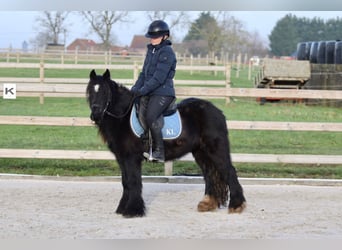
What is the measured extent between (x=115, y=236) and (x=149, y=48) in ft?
7.36

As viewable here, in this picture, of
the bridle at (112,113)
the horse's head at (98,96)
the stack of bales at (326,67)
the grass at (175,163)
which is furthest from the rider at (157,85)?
the stack of bales at (326,67)

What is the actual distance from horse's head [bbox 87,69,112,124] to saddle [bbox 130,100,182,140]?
36 centimetres

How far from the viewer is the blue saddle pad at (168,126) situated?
598 cm

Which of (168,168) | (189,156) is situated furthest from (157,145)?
(168,168)

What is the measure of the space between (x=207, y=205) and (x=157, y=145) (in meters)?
0.98

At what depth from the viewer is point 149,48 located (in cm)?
607

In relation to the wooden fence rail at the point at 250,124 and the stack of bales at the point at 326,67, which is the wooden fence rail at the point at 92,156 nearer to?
the wooden fence rail at the point at 250,124

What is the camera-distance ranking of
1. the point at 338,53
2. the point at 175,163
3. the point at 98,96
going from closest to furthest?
the point at 98,96 → the point at 175,163 → the point at 338,53

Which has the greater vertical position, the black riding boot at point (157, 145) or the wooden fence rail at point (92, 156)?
the black riding boot at point (157, 145)

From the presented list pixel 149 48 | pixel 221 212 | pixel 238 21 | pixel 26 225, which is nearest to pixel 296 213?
pixel 221 212

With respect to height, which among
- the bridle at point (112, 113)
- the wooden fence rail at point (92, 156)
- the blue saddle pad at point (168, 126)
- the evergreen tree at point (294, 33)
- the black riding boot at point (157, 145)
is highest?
the evergreen tree at point (294, 33)

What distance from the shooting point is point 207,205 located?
246 inches

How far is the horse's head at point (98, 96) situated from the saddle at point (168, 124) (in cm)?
36

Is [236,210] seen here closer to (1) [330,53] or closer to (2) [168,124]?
(2) [168,124]
